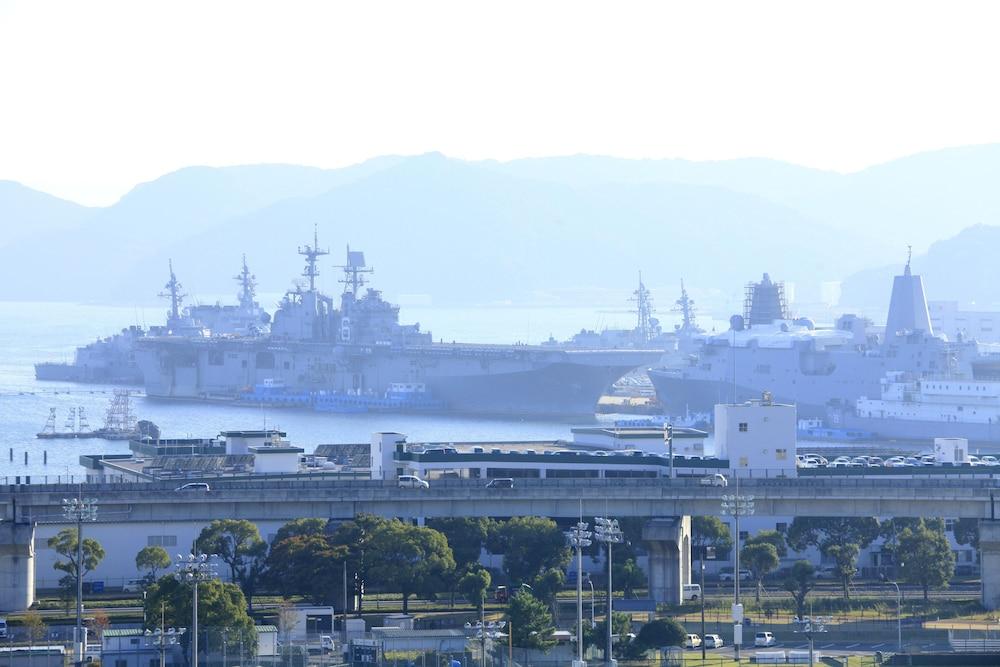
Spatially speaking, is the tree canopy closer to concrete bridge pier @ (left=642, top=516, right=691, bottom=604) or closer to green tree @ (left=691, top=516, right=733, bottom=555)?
concrete bridge pier @ (left=642, top=516, right=691, bottom=604)

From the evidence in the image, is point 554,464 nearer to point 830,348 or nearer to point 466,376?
point 830,348

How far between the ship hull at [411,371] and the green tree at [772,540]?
202ft

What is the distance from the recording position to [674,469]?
37594 mm

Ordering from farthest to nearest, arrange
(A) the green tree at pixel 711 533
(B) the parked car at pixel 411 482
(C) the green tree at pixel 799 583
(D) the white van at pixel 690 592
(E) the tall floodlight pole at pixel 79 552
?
(A) the green tree at pixel 711 533, (B) the parked car at pixel 411 482, (D) the white van at pixel 690 592, (C) the green tree at pixel 799 583, (E) the tall floodlight pole at pixel 79 552

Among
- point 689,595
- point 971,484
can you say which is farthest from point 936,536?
point 689,595

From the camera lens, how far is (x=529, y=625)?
24672mm

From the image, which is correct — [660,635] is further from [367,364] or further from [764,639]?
[367,364]

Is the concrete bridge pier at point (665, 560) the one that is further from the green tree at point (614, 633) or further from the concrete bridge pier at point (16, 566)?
the concrete bridge pier at point (16, 566)

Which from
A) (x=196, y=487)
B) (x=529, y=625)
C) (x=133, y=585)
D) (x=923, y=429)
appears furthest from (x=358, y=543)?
(x=923, y=429)

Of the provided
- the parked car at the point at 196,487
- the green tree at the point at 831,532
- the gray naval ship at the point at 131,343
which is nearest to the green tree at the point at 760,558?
the green tree at the point at 831,532

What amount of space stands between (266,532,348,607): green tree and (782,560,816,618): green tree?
23.4 ft

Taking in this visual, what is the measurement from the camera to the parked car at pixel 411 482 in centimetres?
3366

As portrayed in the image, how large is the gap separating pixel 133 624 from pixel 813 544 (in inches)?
527

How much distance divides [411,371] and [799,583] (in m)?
72.5
